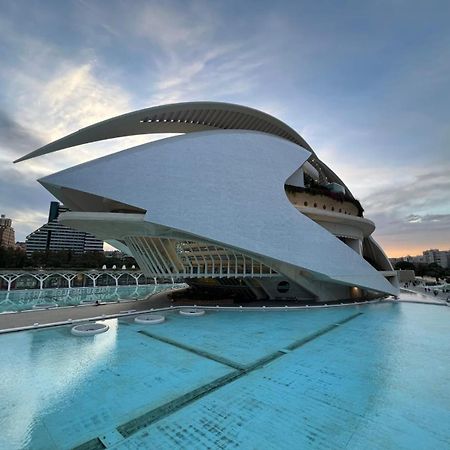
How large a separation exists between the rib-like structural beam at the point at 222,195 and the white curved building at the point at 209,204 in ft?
0.14

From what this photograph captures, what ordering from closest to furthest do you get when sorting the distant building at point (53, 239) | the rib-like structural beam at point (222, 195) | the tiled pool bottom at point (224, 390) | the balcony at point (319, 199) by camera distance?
the tiled pool bottom at point (224, 390) → the rib-like structural beam at point (222, 195) → the balcony at point (319, 199) → the distant building at point (53, 239)

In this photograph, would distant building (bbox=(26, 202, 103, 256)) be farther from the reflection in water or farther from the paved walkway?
the reflection in water

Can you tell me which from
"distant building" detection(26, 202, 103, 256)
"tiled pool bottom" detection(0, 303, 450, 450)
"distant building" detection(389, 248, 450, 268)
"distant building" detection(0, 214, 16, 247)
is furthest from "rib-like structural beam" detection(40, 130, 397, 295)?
"distant building" detection(389, 248, 450, 268)

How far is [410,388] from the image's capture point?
16.3 ft

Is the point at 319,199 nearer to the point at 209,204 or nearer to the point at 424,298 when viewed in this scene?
the point at 209,204

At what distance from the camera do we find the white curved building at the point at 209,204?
1097 centimetres

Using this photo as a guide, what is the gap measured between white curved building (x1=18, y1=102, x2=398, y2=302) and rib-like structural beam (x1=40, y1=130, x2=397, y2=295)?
4 cm

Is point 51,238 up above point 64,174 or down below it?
above

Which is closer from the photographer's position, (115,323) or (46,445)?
(46,445)

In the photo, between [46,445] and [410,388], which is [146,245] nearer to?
[46,445]

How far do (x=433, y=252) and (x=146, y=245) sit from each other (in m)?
192

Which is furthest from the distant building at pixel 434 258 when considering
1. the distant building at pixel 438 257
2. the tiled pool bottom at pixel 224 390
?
the tiled pool bottom at pixel 224 390

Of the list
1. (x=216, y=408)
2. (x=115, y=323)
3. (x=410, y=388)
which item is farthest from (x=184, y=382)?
(x=115, y=323)

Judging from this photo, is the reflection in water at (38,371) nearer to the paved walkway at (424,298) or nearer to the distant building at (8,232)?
the paved walkway at (424,298)
